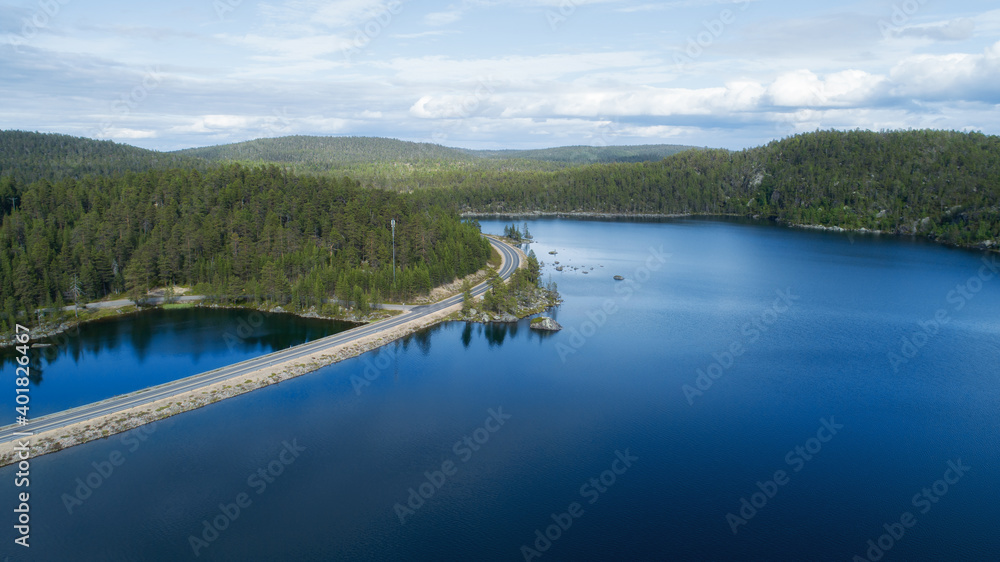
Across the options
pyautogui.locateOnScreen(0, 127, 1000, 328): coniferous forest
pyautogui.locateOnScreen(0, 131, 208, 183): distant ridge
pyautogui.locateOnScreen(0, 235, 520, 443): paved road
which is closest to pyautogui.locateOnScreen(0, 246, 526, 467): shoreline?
pyautogui.locateOnScreen(0, 235, 520, 443): paved road

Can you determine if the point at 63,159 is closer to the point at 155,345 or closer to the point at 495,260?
the point at 495,260

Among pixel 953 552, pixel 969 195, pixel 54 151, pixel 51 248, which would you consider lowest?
pixel 953 552

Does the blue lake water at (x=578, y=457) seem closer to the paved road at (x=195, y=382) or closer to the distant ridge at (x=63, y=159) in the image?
the paved road at (x=195, y=382)

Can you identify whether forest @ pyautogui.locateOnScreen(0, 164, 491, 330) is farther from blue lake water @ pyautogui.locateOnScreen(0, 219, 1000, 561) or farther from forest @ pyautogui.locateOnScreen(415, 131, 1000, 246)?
forest @ pyautogui.locateOnScreen(415, 131, 1000, 246)

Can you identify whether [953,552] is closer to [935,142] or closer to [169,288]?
[169,288]

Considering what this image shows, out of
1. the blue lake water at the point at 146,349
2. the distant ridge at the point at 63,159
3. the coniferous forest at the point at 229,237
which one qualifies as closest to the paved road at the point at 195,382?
the blue lake water at the point at 146,349

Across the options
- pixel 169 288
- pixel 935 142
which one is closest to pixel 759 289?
pixel 169 288
